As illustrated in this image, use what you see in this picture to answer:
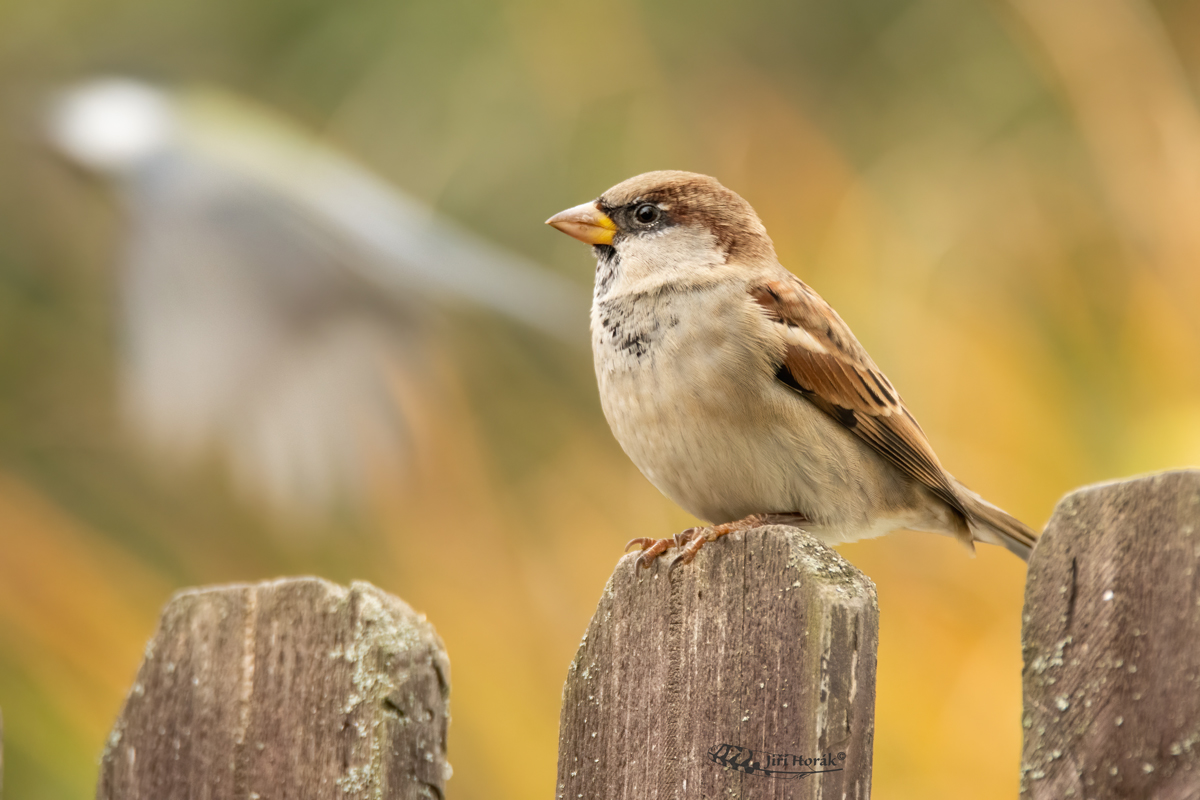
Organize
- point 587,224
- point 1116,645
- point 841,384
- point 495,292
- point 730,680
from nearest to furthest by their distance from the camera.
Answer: point 1116,645 < point 730,680 < point 841,384 < point 587,224 < point 495,292

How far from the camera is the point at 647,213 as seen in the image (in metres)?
2.03

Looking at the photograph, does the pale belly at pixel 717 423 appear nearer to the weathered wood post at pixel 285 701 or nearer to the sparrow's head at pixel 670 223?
the sparrow's head at pixel 670 223

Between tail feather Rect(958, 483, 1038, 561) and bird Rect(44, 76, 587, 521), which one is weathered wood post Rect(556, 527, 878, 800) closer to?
tail feather Rect(958, 483, 1038, 561)

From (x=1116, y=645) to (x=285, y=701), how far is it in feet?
2.73

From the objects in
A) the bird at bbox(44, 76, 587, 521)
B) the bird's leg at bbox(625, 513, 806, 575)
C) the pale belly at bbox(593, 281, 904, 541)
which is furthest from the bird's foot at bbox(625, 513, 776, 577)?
the bird at bbox(44, 76, 587, 521)

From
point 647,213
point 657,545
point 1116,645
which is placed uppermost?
point 647,213

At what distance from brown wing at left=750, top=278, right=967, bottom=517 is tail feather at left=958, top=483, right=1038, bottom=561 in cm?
3

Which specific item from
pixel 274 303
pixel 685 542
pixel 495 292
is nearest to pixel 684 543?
pixel 685 542

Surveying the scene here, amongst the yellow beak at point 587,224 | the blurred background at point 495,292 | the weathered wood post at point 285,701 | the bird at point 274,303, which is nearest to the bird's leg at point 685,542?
the weathered wood post at point 285,701

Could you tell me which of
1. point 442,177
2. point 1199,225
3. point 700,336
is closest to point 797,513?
point 700,336

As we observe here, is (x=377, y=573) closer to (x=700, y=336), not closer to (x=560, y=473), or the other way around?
(x=560, y=473)

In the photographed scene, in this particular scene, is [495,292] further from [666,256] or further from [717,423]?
[717,423]

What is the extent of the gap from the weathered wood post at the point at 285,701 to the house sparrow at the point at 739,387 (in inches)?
22.0

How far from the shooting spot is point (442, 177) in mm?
4148
